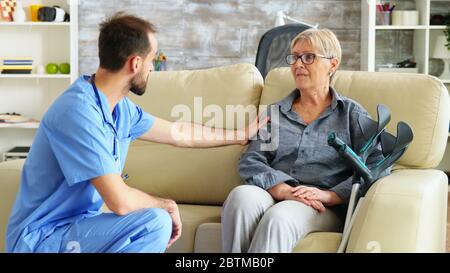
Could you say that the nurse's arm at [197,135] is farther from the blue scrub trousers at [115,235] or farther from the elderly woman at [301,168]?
the blue scrub trousers at [115,235]

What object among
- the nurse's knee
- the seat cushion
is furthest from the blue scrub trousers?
the seat cushion

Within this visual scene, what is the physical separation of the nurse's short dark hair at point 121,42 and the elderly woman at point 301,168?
622 mm

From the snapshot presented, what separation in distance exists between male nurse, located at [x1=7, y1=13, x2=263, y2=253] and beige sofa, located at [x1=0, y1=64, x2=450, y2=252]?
519mm

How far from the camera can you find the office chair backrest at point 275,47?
461cm

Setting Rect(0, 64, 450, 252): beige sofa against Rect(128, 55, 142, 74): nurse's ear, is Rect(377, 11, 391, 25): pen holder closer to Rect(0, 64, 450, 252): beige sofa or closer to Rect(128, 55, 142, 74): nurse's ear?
Rect(0, 64, 450, 252): beige sofa

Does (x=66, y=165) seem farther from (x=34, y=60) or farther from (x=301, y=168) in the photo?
(x=34, y=60)

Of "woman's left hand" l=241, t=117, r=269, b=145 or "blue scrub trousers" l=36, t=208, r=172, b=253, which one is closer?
"blue scrub trousers" l=36, t=208, r=172, b=253

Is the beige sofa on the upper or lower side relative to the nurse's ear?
lower

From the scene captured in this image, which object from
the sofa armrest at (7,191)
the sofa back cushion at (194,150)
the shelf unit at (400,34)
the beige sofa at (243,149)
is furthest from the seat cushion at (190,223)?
the shelf unit at (400,34)

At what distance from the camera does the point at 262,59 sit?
15.3 ft

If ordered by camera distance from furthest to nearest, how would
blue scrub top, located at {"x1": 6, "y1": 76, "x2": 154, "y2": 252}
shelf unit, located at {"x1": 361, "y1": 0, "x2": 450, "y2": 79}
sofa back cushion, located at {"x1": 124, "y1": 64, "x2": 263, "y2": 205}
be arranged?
1. shelf unit, located at {"x1": 361, "y1": 0, "x2": 450, "y2": 79}
2. sofa back cushion, located at {"x1": 124, "y1": 64, "x2": 263, "y2": 205}
3. blue scrub top, located at {"x1": 6, "y1": 76, "x2": 154, "y2": 252}

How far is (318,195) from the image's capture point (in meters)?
2.69

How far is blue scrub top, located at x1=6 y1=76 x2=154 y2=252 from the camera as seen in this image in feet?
7.34
